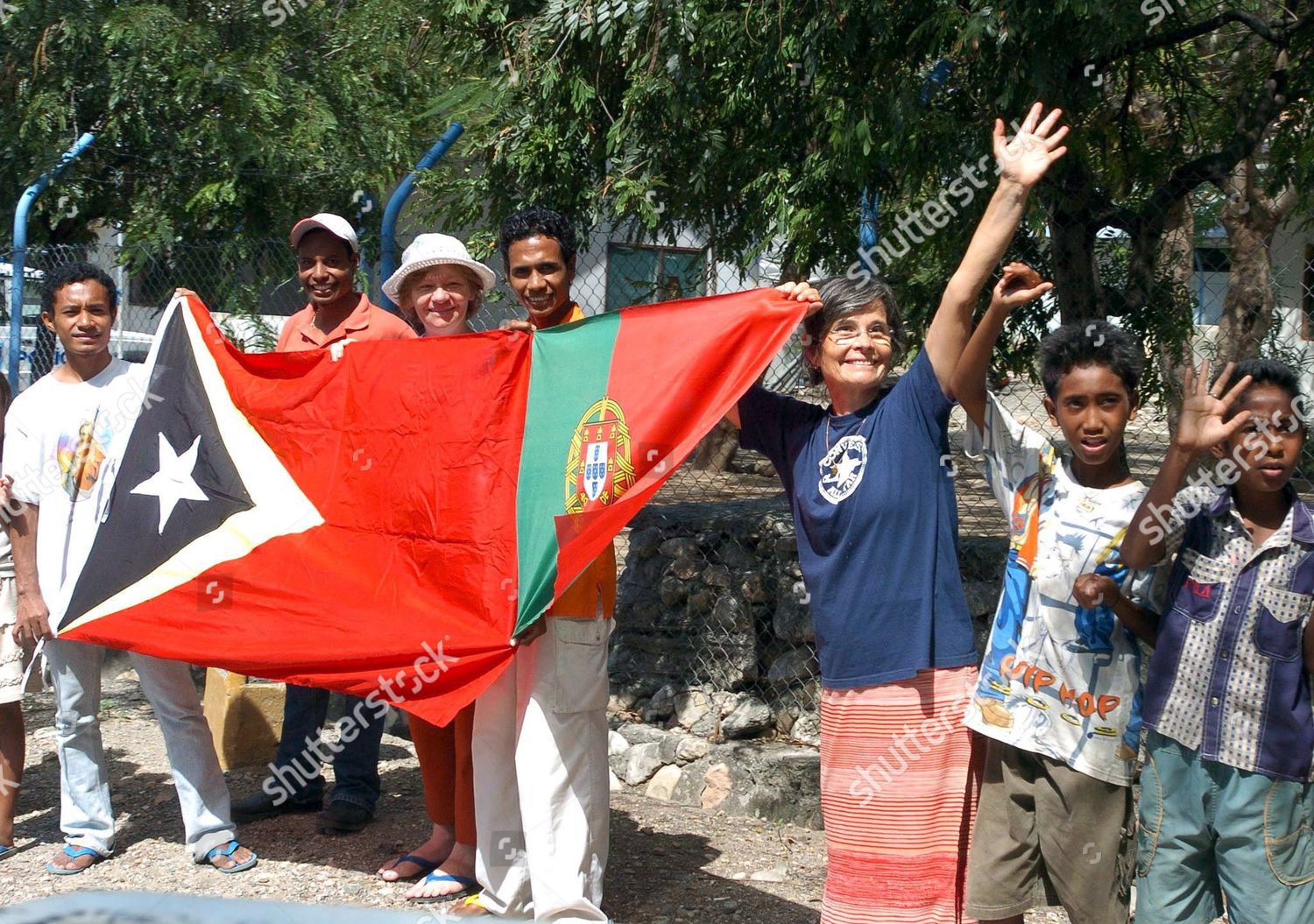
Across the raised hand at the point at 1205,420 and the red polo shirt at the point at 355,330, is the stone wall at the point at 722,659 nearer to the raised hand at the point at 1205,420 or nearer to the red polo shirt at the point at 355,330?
the red polo shirt at the point at 355,330

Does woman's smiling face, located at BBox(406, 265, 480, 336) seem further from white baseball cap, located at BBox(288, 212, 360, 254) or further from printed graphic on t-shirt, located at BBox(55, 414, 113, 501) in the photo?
printed graphic on t-shirt, located at BBox(55, 414, 113, 501)

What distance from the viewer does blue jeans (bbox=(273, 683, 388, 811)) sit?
4.89m

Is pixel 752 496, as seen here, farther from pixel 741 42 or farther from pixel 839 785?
pixel 839 785

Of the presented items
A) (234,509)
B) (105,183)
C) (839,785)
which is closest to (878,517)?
(839,785)

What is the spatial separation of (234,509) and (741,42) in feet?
7.98

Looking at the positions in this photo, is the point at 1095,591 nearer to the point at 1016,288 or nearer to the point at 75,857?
the point at 1016,288

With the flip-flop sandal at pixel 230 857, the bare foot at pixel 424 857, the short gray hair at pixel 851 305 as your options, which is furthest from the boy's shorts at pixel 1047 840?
the flip-flop sandal at pixel 230 857

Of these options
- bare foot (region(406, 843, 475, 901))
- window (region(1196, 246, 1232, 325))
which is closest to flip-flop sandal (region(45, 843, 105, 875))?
bare foot (region(406, 843, 475, 901))

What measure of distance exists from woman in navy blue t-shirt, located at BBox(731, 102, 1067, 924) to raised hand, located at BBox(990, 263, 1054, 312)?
0.05 m

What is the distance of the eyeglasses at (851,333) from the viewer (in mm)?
3240

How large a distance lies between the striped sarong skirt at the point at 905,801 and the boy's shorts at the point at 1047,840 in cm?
6

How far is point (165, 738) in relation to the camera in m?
4.62

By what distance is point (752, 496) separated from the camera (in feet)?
22.8

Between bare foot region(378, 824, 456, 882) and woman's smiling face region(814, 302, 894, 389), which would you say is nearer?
woman's smiling face region(814, 302, 894, 389)
